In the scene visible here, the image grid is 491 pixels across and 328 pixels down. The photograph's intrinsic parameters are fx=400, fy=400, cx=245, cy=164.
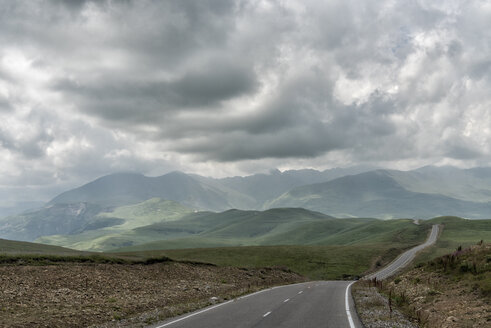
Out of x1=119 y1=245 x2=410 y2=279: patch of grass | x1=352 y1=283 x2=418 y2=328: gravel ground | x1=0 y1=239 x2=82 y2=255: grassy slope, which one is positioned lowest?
x1=119 y1=245 x2=410 y2=279: patch of grass

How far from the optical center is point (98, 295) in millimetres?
30609

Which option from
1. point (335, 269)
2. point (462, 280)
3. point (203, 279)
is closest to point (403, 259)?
point (335, 269)

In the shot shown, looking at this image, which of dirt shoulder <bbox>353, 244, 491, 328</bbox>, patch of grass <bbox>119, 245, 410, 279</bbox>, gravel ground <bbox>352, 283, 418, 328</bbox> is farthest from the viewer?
patch of grass <bbox>119, 245, 410, 279</bbox>

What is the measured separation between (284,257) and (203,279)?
224ft

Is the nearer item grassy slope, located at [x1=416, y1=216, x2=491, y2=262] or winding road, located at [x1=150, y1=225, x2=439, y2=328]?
winding road, located at [x1=150, y1=225, x2=439, y2=328]

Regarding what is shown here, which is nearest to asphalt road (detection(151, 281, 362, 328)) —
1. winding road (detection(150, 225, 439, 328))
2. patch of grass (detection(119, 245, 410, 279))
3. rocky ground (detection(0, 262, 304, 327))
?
winding road (detection(150, 225, 439, 328))

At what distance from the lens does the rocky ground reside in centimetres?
2270

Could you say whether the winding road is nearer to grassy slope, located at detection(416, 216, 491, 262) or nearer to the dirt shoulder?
the dirt shoulder

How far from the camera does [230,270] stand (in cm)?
6038

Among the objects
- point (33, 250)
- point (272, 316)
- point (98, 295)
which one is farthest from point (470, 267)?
point (33, 250)

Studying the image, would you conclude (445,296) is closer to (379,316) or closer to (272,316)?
(379,316)

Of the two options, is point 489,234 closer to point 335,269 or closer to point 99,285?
point 335,269

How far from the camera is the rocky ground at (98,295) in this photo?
22.7m

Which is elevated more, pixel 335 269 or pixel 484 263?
pixel 484 263
